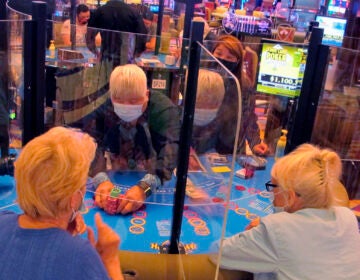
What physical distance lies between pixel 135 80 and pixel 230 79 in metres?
0.79


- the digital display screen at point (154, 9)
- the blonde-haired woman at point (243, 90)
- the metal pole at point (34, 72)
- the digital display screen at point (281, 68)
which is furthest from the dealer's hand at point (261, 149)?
the digital display screen at point (154, 9)

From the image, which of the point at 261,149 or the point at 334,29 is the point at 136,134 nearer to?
the point at 261,149

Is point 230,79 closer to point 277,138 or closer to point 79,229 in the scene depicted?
point 79,229

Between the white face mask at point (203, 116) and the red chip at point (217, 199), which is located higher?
the white face mask at point (203, 116)

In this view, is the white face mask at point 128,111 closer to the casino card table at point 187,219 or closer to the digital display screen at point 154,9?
the casino card table at point 187,219

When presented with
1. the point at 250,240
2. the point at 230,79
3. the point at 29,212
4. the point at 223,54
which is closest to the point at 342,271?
the point at 250,240

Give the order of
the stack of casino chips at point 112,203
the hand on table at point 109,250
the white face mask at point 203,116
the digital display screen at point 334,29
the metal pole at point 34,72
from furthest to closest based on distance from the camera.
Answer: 1. the digital display screen at point 334,29
2. the stack of casino chips at point 112,203
3. the metal pole at point 34,72
4. the white face mask at point 203,116
5. the hand on table at point 109,250

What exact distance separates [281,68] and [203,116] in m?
0.92

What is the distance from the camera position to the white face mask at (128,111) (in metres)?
2.19

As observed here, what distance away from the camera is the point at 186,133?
6.31ft

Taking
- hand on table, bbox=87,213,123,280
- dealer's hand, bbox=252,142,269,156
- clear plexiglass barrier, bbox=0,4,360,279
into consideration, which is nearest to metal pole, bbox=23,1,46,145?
clear plexiglass barrier, bbox=0,4,360,279

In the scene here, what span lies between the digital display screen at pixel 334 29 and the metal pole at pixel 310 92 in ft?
21.8

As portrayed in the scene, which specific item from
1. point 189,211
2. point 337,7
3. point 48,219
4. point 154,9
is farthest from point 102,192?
point 337,7

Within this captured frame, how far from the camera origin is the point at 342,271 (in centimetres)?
159
